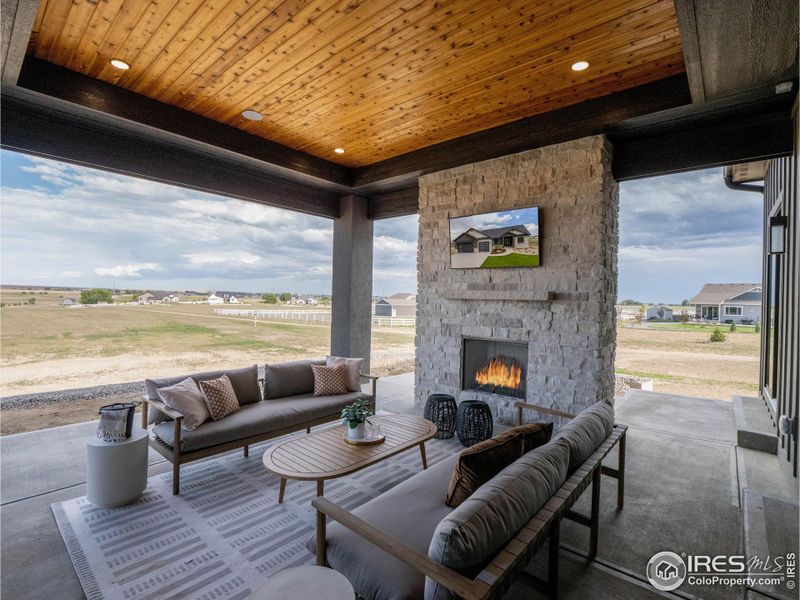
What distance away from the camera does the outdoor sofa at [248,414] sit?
3.06 metres

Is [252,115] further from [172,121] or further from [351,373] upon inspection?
[351,373]

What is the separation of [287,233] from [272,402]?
4.82 m

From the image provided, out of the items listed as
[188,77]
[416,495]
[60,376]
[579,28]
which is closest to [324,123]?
[188,77]

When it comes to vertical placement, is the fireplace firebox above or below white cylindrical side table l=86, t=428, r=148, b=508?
above

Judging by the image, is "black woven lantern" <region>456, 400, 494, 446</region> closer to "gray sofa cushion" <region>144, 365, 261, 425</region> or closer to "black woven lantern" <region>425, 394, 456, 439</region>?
"black woven lantern" <region>425, 394, 456, 439</region>

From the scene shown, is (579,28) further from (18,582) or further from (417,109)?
(18,582)

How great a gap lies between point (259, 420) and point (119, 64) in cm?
329

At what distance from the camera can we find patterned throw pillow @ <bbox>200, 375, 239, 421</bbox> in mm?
3418

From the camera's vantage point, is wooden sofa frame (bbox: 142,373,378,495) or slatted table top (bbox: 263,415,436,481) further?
wooden sofa frame (bbox: 142,373,378,495)

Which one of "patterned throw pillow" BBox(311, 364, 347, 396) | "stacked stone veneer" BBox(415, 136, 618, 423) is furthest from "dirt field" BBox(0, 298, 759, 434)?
"patterned throw pillow" BBox(311, 364, 347, 396)

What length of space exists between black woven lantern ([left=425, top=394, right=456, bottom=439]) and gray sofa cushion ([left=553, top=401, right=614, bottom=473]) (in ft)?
6.18

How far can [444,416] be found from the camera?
424 cm

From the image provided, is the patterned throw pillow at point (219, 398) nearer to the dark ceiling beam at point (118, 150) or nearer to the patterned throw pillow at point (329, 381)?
the patterned throw pillow at point (329, 381)

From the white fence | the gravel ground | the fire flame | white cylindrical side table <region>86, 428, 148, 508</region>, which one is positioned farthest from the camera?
the white fence
